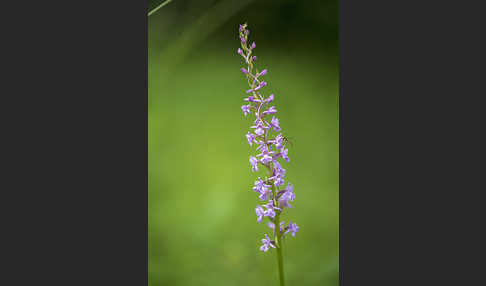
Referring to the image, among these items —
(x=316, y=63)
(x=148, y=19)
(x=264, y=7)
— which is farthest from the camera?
(x=316, y=63)

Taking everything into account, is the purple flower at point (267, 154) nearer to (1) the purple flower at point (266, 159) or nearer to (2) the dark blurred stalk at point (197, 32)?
(1) the purple flower at point (266, 159)

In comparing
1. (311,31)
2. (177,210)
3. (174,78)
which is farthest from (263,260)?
(311,31)

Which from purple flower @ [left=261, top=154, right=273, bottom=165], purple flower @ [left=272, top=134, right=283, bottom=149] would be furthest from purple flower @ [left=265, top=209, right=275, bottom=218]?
purple flower @ [left=272, top=134, right=283, bottom=149]

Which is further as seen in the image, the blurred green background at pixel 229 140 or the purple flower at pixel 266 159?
the blurred green background at pixel 229 140

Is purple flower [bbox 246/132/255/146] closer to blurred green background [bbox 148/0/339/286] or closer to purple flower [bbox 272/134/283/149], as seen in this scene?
purple flower [bbox 272/134/283/149]

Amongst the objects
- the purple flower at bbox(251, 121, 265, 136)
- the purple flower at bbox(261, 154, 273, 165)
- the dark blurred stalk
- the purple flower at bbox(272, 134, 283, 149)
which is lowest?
the purple flower at bbox(261, 154, 273, 165)

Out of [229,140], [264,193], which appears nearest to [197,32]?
[229,140]

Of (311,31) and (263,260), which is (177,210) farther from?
(311,31)

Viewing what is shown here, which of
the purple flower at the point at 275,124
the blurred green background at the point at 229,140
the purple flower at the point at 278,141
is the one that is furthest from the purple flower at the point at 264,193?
the blurred green background at the point at 229,140
